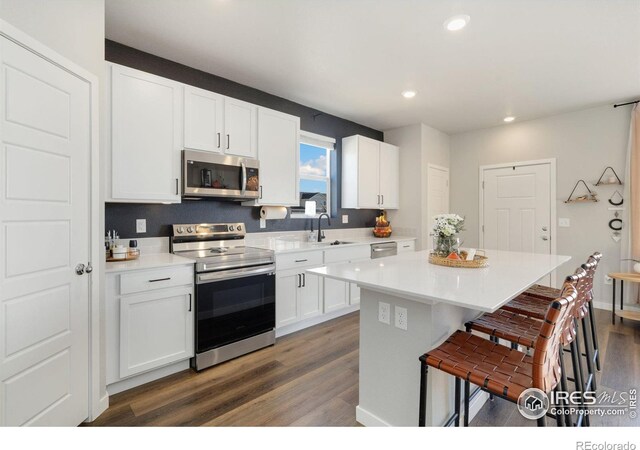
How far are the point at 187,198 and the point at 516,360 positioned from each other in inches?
107

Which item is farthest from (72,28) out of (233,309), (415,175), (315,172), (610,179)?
(610,179)

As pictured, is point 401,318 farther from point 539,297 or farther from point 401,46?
point 401,46

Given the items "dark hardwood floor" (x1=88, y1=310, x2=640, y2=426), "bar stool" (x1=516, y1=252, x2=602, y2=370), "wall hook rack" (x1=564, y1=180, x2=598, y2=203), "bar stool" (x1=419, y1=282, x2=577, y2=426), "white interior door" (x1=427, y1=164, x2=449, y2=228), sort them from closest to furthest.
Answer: "bar stool" (x1=419, y1=282, x2=577, y2=426) → "dark hardwood floor" (x1=88, y1=310, x2=640, y2=426) → "bar stool" (x1=516, y1=252, x2=602, y2=370) → "wall hook rack" (x1=564, y1=180, x2=598, y2=203) → "white interior door" (x1=427, y1=164, x2=449, y2=228)

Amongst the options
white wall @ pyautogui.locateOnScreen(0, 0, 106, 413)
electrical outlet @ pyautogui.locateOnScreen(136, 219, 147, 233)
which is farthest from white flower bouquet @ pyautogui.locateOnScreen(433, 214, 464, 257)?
electrical outlet @ pyautogui.locateOnScreen(136, 219, 147, 233)

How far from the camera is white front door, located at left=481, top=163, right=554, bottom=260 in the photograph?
4512 mm

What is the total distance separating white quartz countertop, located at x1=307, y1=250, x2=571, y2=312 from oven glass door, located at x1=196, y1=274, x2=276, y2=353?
995 mm

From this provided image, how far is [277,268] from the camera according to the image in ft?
9.91

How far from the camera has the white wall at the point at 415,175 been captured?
188 inches

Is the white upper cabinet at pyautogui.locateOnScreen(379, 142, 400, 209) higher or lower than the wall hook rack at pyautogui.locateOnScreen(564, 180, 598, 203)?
higher

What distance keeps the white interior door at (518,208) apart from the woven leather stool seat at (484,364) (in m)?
3.76

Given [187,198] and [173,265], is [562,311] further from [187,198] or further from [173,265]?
[187,198]

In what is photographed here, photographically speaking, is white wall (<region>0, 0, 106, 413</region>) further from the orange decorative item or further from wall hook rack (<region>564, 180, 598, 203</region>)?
wall hook rack (<region>564, 180, 598, 203</region>)

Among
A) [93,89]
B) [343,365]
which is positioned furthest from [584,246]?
[93,89]

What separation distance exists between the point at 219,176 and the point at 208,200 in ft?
1.20
